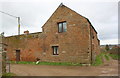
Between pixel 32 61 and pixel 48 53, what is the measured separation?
282 cm

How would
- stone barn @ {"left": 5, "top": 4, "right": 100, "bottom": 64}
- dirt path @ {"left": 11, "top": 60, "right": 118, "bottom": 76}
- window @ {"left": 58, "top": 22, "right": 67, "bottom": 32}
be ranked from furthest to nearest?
window @ {"left": 58, "top": 22, "right": 67, "bottom": 32} < stone barn @ {"left": 5, "top": 4, "right": 100, "bottom": 64} < dirt path @ {"left": 11, "top": 60, "right": 118, "bottom": 76}

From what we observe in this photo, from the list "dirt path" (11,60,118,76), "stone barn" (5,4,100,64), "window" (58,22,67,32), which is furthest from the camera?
"window" (58,22,67,32)

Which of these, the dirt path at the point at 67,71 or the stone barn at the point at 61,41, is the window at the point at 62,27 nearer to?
the stone barn at the point at 61,41

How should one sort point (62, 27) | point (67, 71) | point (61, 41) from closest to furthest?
1. point (67, 71)
2. point (61, 41)
3. point (62, 27)

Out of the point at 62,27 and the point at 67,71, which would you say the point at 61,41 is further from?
the point at 67,71

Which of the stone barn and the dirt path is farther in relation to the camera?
the stone barn

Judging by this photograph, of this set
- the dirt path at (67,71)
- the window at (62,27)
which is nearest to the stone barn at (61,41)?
the window at (62,27)

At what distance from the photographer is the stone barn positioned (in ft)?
44.0

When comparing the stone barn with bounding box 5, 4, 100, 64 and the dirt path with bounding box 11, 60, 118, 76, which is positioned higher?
the stone barn with bounding box 5, 4, 100, 64

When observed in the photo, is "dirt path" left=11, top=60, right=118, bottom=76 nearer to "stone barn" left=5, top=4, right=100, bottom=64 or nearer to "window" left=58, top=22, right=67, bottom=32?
"stone barn" left=5, top=4, right=100, bottom=64

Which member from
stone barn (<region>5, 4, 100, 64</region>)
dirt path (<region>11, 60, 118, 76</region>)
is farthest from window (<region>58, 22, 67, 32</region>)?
dirt path (<region>11, 60, 118, 76</region>)

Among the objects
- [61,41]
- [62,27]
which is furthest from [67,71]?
[62,27]

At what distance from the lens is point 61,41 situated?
14.8 metres

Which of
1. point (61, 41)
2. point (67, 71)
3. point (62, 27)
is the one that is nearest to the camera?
point (67, 71)
